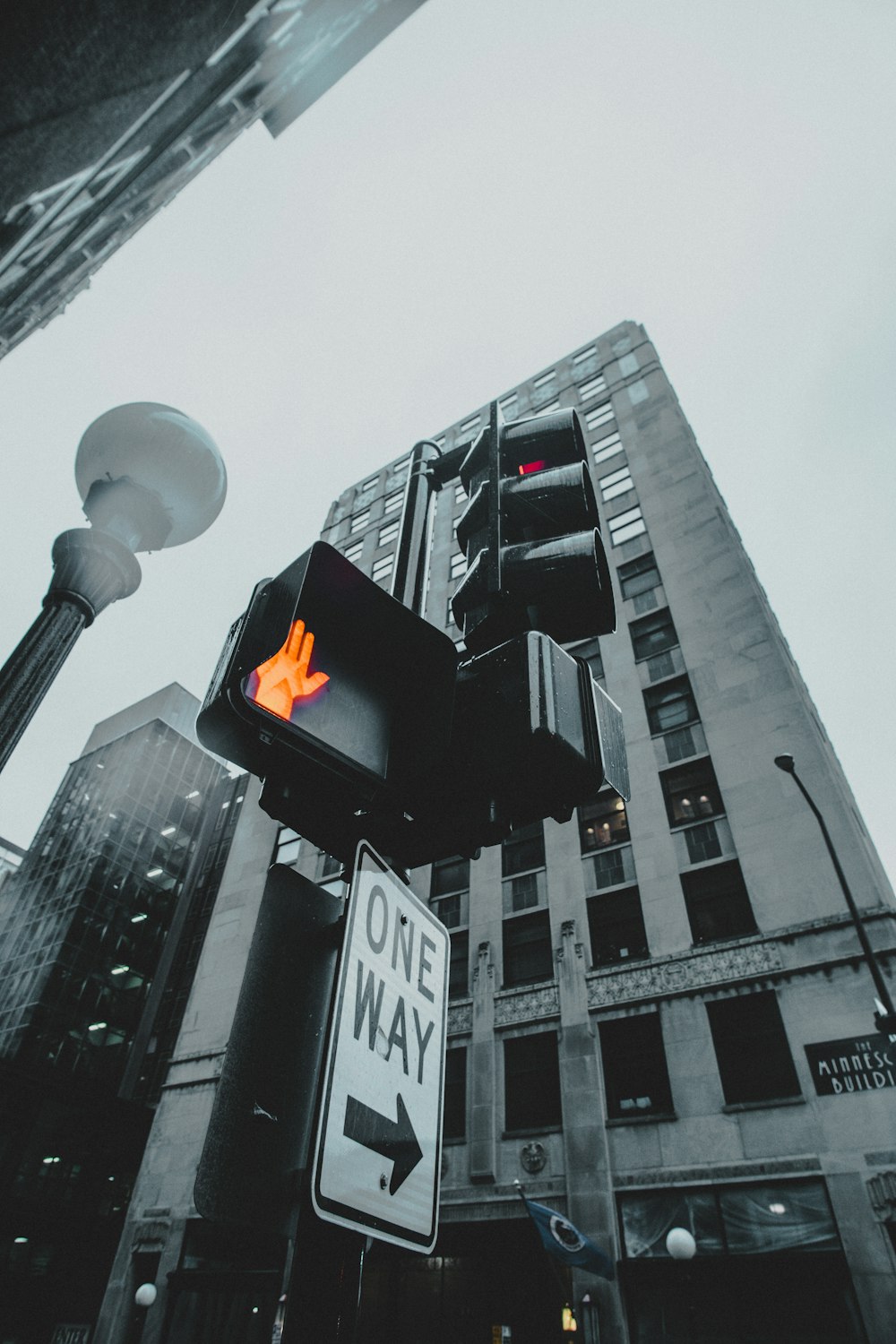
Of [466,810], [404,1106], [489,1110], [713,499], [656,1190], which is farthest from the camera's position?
[713,499]

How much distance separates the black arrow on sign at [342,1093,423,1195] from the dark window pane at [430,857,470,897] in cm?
2205

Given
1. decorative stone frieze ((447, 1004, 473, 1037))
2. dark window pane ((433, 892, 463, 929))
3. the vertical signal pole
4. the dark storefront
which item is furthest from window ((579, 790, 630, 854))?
the vertical signal pole

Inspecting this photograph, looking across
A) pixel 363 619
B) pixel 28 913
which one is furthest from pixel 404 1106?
pixel 28 913

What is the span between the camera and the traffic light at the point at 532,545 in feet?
9.91

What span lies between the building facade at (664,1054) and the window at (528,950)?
0.07 metres

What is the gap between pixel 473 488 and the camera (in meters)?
3.80

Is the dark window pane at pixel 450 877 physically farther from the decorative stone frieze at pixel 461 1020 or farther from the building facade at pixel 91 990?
the building facade at pixel 91 990

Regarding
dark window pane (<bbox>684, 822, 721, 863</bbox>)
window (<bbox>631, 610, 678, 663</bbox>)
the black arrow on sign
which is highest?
window (<bbox>631, 610, 678, 663</bbox>)

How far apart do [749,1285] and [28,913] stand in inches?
2106

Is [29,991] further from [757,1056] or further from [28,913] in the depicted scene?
[757,1056]

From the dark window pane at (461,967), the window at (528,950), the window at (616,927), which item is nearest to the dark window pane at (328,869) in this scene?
the dark window pane at (461,967)

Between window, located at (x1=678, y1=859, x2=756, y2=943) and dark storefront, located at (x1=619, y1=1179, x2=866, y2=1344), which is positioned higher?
window, located at (x1=678, y1=859, x2=756, y2=943)

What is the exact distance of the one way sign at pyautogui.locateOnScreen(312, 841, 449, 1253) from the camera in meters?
2.00

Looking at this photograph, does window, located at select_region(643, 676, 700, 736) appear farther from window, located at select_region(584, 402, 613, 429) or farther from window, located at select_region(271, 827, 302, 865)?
window, located at select_region(584, 402, 613, 429)
